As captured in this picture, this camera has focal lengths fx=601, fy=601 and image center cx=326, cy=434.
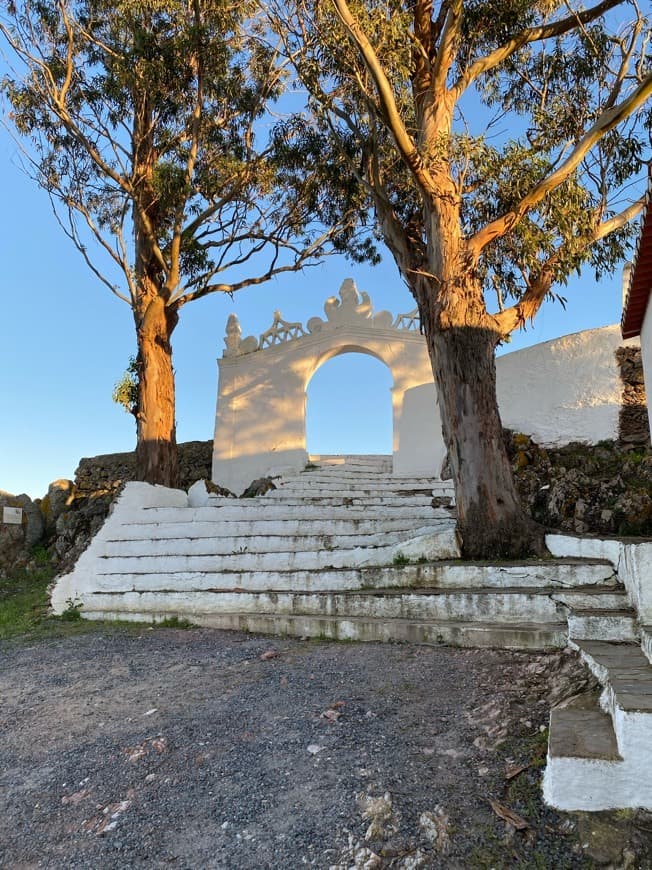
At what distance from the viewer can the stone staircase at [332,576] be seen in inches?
158

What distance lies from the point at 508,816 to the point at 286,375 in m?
12.1

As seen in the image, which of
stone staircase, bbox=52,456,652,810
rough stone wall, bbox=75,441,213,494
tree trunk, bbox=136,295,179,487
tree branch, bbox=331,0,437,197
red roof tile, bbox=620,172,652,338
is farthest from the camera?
rough stone wall, bbox=75,441,213,494

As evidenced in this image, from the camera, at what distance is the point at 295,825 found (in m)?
2.13

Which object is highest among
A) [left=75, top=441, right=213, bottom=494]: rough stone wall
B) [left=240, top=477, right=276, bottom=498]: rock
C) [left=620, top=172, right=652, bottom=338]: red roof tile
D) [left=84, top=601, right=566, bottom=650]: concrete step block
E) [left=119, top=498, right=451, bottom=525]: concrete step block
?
[left=620, top=172, right=652, bottom=338]: red roof tile

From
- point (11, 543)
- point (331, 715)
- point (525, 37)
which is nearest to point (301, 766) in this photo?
point (331, 715)

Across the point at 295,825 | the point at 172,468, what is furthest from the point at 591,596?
the point at 172,468

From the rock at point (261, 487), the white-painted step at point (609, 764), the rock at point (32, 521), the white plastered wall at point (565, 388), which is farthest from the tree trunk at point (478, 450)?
the rock at point (32, 521)

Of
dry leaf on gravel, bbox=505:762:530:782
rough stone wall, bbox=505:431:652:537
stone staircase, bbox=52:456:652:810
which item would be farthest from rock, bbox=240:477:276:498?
dry leaf on gravel, bbox=505:762:530:782

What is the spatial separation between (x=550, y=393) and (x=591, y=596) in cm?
579

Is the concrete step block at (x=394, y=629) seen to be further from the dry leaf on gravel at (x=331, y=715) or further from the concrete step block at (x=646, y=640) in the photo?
the dry leaf on gravel at (x=331, y=715)

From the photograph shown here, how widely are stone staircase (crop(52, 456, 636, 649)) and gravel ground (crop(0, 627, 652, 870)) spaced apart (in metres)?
0.35

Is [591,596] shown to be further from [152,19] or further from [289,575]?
[152,19]

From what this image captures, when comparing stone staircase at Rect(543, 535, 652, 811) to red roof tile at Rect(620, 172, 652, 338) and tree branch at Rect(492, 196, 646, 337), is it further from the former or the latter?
tree branch at Rect(492, 196, 646, 337)

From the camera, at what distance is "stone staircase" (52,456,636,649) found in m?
4.01
